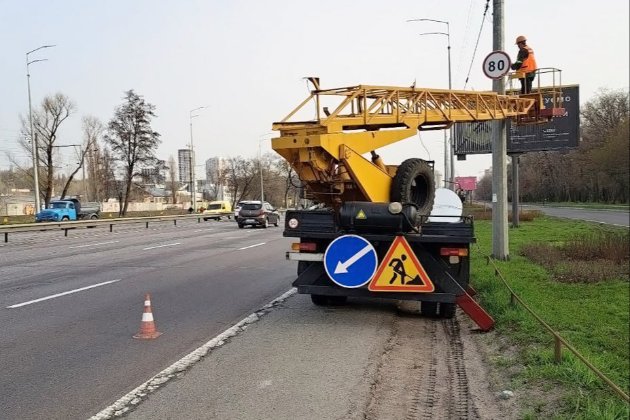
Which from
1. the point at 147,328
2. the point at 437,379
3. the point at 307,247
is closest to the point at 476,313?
the point at 437,379

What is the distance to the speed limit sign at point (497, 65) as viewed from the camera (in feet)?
42.0

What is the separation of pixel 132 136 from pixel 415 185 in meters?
59.9

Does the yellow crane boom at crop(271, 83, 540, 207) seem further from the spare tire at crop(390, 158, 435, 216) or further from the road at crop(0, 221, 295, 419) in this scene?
the road at crop(0, 221, 295, 419)

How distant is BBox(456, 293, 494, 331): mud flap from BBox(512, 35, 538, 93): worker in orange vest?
22.7 ft

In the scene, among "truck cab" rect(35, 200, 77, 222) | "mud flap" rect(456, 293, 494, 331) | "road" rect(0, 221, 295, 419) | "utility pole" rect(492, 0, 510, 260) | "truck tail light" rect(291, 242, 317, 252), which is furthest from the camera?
"truck cab" rect(35, 200, 77, 222)

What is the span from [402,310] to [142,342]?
413 cm

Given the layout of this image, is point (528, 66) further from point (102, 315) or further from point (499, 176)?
point (102, 315)

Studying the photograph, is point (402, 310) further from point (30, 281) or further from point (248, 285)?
point (30, 281)

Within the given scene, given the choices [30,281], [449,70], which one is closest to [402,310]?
[30,281]

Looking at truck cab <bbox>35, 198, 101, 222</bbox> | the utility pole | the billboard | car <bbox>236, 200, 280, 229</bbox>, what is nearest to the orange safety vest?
the utility pole

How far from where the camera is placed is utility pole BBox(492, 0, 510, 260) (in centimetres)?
1402

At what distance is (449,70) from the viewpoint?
109 feet

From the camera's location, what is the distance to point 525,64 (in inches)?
495

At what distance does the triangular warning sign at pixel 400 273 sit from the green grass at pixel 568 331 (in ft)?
3.86
